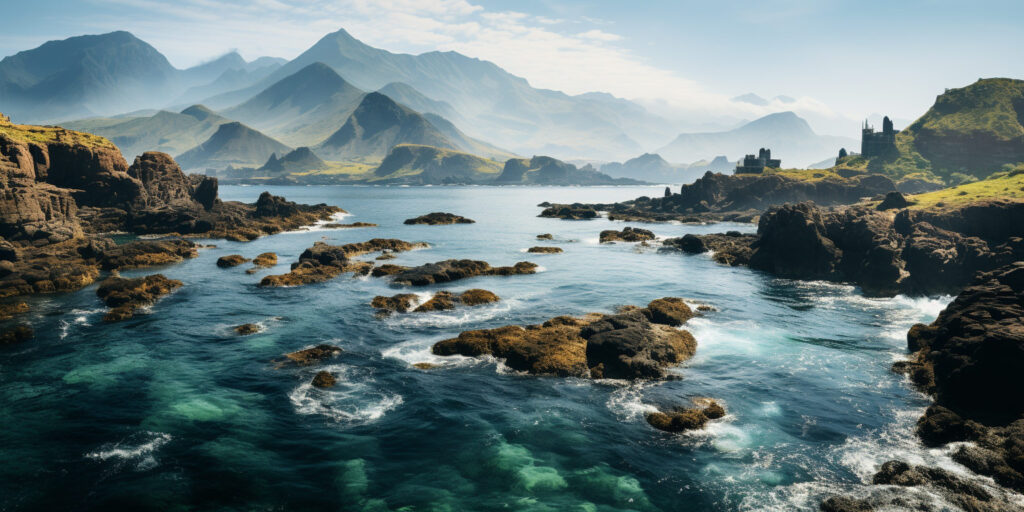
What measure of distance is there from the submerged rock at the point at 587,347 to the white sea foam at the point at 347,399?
7060 mm

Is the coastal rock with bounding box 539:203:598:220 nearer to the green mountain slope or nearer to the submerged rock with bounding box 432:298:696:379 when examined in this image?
the green mountain slope

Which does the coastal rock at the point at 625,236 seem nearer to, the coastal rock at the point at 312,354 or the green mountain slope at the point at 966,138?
the coastal rock at the point at 312,354

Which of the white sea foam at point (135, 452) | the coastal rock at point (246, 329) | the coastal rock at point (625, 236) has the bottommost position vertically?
the white sea foam at point (135, 452)

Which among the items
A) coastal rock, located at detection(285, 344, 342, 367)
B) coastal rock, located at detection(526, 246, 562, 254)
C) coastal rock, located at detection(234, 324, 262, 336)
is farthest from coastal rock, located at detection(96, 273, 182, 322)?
coastal rock, located at detection(526, 246, 562, 254)

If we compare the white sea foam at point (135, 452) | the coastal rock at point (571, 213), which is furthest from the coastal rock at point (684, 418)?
the coastal rock at point (571, 213)

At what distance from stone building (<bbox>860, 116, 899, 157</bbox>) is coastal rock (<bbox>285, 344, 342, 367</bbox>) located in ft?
712

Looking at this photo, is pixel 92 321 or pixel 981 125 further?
pixel 981 125

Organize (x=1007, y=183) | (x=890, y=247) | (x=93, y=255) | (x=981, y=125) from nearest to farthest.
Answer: (x=890, y=247) → (x=93, y=255) → (x=1007, y=183) → (x=981, y=125)

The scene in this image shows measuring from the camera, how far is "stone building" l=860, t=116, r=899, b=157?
7470 inches

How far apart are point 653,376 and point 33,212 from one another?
9251cm

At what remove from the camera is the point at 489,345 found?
3703 centimetres

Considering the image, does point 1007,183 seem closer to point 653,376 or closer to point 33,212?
point 653,376

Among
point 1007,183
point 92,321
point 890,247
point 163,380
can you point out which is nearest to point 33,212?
point 92,321

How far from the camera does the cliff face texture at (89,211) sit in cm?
6022
